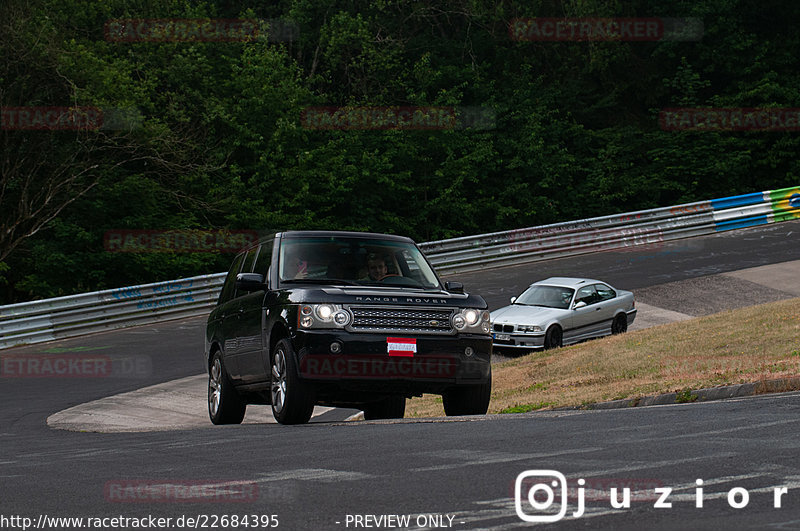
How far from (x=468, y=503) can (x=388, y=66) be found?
42449 millimetres

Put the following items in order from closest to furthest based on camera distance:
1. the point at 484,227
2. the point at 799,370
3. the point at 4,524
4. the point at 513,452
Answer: the point at 4,524 < the point at 513,452 < the point at 799,370 < the point at 484,227

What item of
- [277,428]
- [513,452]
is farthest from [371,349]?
[513,452]

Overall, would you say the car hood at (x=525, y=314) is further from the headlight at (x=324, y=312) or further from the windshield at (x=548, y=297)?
the headlight at (x=324, y=312)

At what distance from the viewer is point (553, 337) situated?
23.5 metres

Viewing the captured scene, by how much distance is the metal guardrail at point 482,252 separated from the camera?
84.7 feet

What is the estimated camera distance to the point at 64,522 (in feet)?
20.1

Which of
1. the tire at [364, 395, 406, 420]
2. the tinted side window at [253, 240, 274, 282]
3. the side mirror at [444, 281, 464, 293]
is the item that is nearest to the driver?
the side mirror at [444, 281, 464, 293]

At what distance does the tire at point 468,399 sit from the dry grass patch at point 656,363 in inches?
77.3

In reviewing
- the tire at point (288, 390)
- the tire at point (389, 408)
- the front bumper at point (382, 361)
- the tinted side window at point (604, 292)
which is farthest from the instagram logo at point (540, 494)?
the tinted side window at point (604, 292)

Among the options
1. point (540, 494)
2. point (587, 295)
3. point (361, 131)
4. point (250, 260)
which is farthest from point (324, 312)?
point (361, 131)

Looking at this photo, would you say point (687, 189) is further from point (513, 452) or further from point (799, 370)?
point (513, 452)

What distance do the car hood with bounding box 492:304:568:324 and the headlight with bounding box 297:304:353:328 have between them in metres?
13.2

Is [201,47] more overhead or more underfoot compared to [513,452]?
more overhead

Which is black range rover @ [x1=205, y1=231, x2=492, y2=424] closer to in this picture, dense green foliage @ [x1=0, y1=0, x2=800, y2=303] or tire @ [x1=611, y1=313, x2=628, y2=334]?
tire @ [x1=611, y1=313, x2=628, y2=334]
